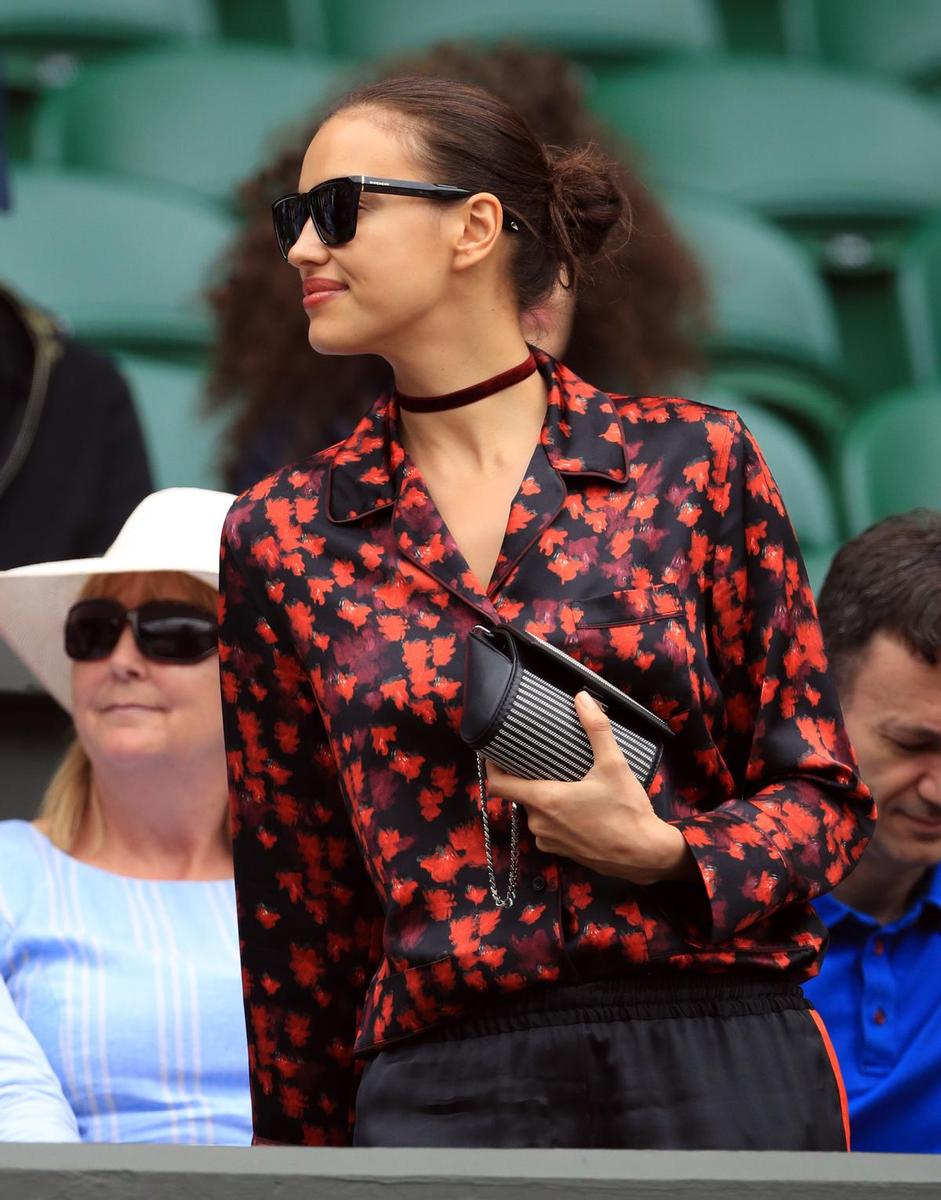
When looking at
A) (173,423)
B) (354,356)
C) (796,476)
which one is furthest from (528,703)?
(796,476)

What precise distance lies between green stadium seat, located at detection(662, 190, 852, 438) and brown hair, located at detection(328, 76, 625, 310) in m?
2.53

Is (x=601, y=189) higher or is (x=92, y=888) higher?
(x=601, y=189)

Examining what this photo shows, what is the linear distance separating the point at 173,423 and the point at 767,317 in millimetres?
1345

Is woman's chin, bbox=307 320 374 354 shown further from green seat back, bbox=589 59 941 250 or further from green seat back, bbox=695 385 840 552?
green seat back, bbox=589 59 941 250

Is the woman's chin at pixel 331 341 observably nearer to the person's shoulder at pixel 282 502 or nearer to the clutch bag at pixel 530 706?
the person's shoulder at pixel 282 502

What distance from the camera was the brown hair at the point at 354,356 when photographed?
318 cm

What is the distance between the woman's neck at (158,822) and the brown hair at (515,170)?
981 mm

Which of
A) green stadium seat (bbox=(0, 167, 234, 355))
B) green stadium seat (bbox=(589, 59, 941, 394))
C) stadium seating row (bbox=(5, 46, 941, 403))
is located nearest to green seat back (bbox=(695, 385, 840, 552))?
stadium seating row (bbox=(5, 46, 941, 403))

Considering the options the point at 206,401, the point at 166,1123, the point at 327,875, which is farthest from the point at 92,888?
the point at 206,401

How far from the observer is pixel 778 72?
15.6 ft

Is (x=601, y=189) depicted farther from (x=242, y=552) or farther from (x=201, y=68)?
(x=201, y=68)

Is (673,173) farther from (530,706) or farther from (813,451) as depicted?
(530,706)

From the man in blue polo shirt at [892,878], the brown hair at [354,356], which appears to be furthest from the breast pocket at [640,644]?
the brown hair at [354,356]

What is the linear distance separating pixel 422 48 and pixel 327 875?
299 cm
